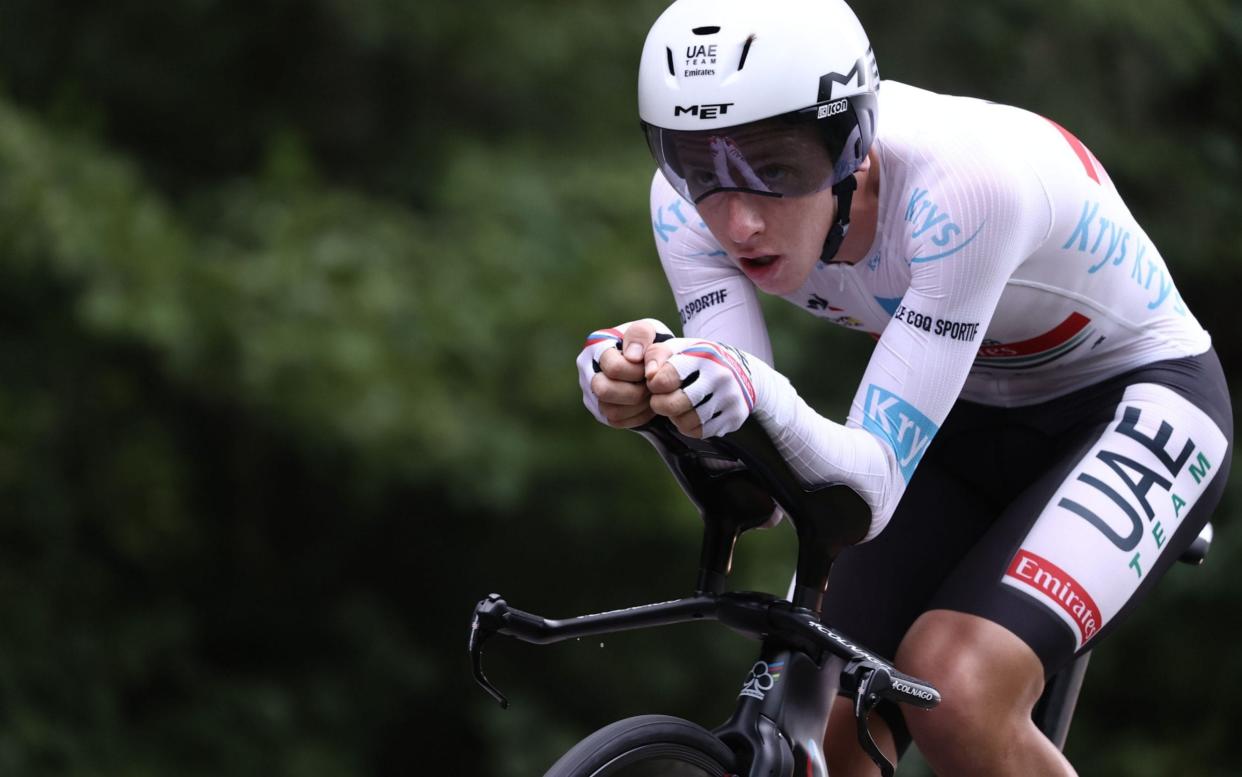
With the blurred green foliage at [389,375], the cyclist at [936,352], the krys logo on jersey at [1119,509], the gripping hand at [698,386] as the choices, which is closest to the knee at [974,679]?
the cyclist at [936,352]

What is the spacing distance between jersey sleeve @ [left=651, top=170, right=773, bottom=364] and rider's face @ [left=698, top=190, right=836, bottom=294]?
214mm

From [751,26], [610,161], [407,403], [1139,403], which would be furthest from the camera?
[610,161]

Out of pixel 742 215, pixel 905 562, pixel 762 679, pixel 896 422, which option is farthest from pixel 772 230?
pixel 905 562

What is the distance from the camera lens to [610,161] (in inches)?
291

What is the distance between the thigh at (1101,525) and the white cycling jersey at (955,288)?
16 centimetres

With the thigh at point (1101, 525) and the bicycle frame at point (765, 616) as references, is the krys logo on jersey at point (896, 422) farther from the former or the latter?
the thigh at point (1101, 525)

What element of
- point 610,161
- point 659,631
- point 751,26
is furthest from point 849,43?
point 659,631

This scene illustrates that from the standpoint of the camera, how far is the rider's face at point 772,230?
2.58m

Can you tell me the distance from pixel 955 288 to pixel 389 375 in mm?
4160

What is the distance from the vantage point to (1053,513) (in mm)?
2836

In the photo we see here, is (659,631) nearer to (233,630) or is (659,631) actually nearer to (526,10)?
(233,630)

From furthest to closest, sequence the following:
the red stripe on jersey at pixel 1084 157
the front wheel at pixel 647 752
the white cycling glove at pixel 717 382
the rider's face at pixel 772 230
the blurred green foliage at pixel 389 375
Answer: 1. the blurred green foliage at pixel 389 375
2. the red stripe on jersey at pixel 1084 157
3. the rider's face at pixel 772 230
4. the front wheel at pixel 647 752
5. the white cycling glove at pixel 717 382

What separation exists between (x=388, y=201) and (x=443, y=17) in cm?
88

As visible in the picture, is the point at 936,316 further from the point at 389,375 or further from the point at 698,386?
the point at 389,375
